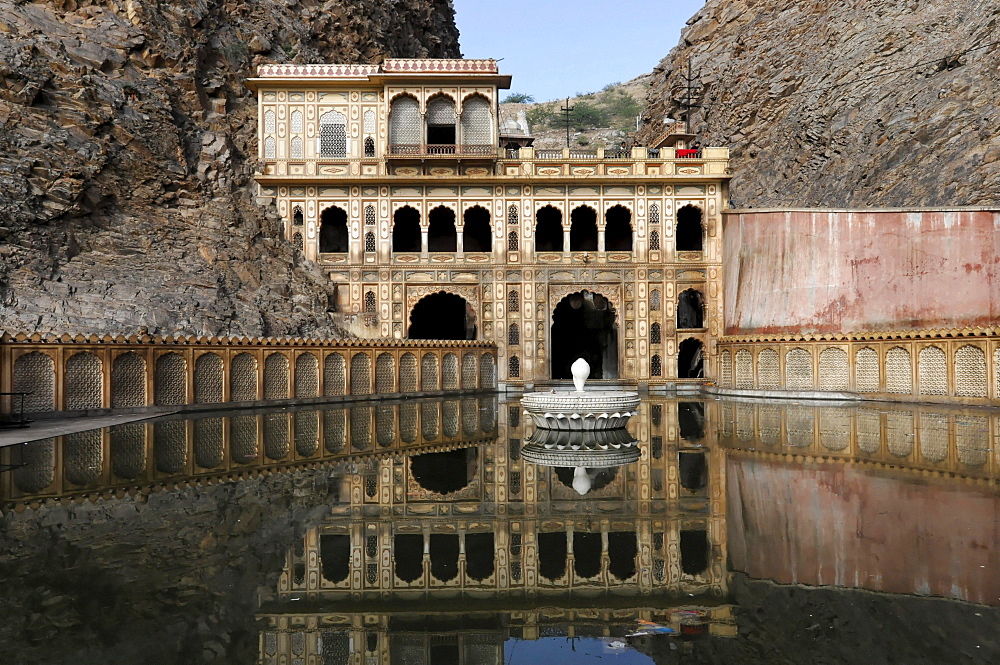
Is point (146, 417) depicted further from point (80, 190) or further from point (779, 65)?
point (779, 65)

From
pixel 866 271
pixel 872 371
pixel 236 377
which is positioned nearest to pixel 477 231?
pixel 236 377

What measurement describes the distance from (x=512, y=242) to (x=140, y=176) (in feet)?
51.5

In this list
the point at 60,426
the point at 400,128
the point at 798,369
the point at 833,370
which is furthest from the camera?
the point at 400,128

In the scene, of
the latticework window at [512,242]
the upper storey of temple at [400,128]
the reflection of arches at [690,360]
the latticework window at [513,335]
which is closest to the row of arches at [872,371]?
the reflection of arches at [690,360]

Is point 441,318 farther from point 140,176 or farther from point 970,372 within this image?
point 970,372

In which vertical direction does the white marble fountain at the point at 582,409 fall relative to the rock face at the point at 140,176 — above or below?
below

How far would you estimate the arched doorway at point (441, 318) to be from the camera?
40.1 meters

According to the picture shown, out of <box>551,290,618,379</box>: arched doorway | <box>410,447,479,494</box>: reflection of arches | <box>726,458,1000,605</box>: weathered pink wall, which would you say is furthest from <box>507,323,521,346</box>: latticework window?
<box>726,458,1000,605</box>: weathered pink wall

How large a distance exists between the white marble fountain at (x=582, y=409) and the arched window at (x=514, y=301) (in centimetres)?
1869

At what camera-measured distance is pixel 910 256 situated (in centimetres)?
2712

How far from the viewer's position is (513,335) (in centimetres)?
3362

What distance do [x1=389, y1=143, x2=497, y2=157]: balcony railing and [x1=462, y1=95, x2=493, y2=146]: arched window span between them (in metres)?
0.80

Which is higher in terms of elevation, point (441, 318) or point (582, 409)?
point (441, 318)

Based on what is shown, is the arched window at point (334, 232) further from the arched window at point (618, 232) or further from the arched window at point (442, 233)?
the arched window at point (618, 232)
